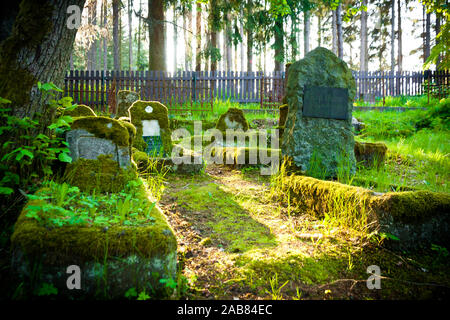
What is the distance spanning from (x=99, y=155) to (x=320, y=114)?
302 centimetres

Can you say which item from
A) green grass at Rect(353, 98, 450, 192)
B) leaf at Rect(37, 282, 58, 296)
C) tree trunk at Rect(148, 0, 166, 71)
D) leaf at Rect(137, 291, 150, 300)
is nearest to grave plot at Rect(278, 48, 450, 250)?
green grass at Rect(353, 98, 450, 192)

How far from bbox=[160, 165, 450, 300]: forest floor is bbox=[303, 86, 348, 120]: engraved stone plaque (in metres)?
1.49

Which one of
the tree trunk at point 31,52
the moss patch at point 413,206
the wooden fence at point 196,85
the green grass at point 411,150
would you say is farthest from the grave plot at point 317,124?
the wooden fence at point 196,85

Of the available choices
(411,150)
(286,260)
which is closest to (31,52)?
(286,260)

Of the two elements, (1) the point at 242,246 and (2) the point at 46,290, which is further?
(1) the point at 242,246

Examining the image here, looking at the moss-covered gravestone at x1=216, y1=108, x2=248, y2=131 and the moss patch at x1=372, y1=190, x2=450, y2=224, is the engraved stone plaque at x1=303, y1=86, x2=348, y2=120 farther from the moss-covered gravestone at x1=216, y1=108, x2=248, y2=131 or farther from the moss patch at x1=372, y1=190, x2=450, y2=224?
the moss-covered gravestone at x1=216, y1=108, x2=248, y2=131

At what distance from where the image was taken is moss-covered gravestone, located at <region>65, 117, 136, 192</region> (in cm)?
304

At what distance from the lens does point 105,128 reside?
3.27 m

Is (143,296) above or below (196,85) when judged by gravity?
below

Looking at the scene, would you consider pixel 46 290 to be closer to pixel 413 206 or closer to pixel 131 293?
pixel 131 293

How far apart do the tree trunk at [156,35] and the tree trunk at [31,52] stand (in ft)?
32.0

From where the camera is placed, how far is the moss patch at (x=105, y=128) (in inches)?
124

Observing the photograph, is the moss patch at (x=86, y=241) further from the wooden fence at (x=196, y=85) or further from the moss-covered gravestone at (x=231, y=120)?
the wooden fence at (x=196, y=85)
